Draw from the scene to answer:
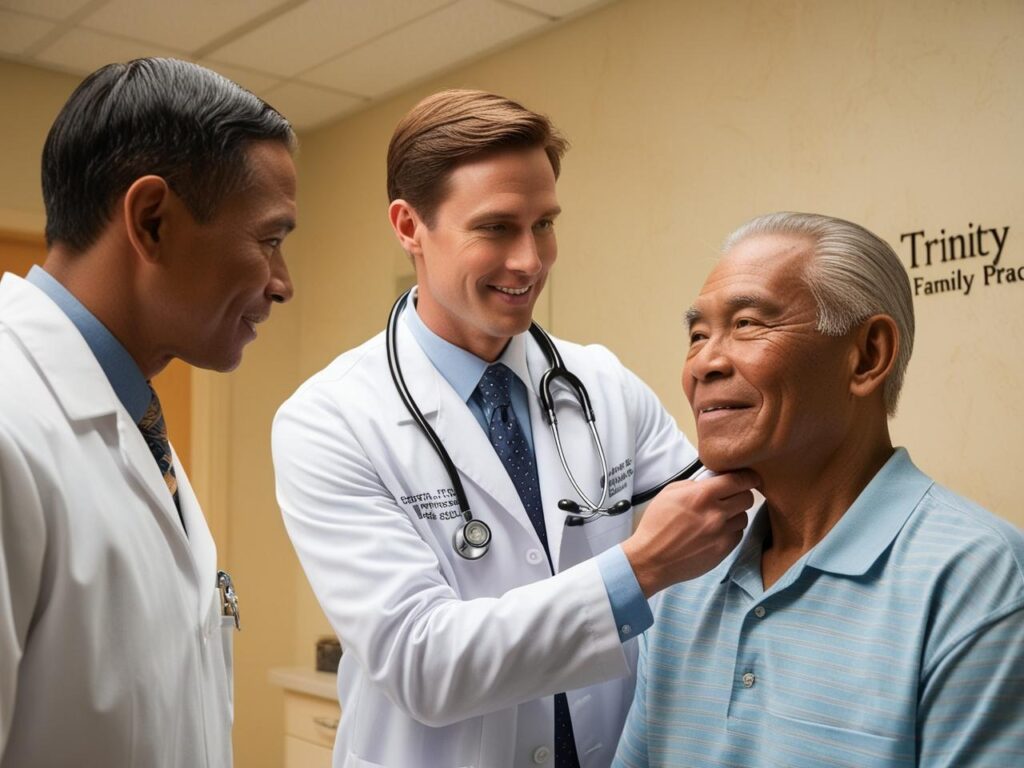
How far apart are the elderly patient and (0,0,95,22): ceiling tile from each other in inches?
100

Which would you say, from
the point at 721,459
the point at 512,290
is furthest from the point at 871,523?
the point at 512,290

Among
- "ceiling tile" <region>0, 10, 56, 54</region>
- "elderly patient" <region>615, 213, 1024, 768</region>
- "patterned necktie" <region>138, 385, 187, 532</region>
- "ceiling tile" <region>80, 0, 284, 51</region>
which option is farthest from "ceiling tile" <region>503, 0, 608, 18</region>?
"patterned necktie" <region>138, 385, 187, 532</region>

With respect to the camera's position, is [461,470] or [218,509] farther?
[218,509]

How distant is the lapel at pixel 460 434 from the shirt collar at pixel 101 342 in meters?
0.47

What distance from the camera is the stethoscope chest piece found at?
4.81ft

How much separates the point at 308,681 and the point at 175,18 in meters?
2.13

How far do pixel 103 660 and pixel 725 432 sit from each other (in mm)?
734

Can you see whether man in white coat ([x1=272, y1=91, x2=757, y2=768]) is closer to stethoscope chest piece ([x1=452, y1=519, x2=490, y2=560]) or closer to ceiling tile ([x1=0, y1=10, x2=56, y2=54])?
stethoscope chest piece ([x1=452, y1=519, x2=490, y2=560])

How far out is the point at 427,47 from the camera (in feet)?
11.4

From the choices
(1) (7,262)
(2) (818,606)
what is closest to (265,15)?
(1) (7,262)

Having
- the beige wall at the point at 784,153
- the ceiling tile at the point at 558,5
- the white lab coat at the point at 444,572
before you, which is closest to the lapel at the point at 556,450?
the white lab coat at the point at 444,572

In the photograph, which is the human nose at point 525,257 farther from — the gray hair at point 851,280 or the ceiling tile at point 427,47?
the ceiling tile at point 427,47

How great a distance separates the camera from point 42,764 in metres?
0.92

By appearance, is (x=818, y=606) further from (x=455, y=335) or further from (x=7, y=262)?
(x=7, y=262)
